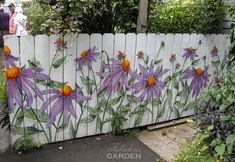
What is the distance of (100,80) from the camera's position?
147 inches

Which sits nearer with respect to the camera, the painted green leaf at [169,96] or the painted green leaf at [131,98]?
the painted green leaf at [131,98]

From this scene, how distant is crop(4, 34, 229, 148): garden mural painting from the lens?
3295 millimetres

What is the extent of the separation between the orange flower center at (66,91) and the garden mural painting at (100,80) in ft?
0.04

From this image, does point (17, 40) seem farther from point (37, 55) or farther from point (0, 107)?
point (0, 107)

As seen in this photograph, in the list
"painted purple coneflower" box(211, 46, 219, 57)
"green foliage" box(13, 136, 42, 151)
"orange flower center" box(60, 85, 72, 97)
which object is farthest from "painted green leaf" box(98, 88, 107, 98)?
"painted purple coneflower" box(211, 46, 219, 57)

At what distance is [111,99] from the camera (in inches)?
153

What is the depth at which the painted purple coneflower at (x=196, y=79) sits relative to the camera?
14.8 ft

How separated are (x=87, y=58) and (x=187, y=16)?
1.90 m

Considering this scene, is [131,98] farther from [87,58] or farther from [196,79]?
[196,79]

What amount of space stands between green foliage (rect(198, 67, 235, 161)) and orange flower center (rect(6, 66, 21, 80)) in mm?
2064

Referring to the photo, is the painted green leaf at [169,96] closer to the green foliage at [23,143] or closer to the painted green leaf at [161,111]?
the painted green leaf at [161,111]

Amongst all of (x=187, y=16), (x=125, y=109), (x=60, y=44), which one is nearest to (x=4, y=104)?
(x=60, y=44)

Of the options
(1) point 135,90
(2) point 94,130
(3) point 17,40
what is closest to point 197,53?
(1) point 135,90

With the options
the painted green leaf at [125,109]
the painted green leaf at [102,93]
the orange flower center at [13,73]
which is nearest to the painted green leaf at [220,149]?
the painted green leaf at [125,109]
